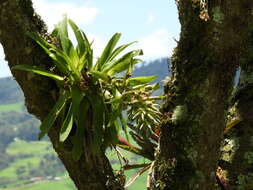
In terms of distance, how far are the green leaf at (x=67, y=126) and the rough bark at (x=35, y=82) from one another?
15cm

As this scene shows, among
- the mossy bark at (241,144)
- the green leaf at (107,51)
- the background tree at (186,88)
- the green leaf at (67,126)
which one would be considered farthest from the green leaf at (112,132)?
the mossy bark at (241,144)

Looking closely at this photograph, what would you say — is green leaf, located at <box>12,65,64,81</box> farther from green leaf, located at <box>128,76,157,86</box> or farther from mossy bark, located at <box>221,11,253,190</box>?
mossy bark, located at <box>221,11,253,190</box>

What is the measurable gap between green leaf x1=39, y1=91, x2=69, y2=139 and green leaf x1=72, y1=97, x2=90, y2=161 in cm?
12

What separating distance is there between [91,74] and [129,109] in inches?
15.1

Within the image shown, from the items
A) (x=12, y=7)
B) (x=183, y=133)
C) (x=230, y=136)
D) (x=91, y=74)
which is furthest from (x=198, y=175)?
(x=12, y=7)

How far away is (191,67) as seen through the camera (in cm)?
291

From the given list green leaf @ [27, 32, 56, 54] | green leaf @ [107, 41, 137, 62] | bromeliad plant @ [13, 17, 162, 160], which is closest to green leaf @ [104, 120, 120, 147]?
bromeliad plant @ [13, 17, 162, 160]

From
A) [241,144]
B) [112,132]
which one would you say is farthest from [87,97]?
[241,144]

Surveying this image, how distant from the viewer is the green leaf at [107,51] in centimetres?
316

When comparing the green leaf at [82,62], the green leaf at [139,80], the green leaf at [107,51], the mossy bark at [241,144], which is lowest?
the mossy bark at [241,144]

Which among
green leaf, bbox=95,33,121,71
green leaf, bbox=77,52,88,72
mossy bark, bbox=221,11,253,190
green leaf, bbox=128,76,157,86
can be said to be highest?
green leaf, bbox=95,33,121,71

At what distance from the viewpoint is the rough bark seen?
2984 mm

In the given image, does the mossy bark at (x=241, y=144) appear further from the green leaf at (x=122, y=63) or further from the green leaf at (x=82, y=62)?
the green leaf at (x=82, y=62)

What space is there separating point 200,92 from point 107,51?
777 mm
